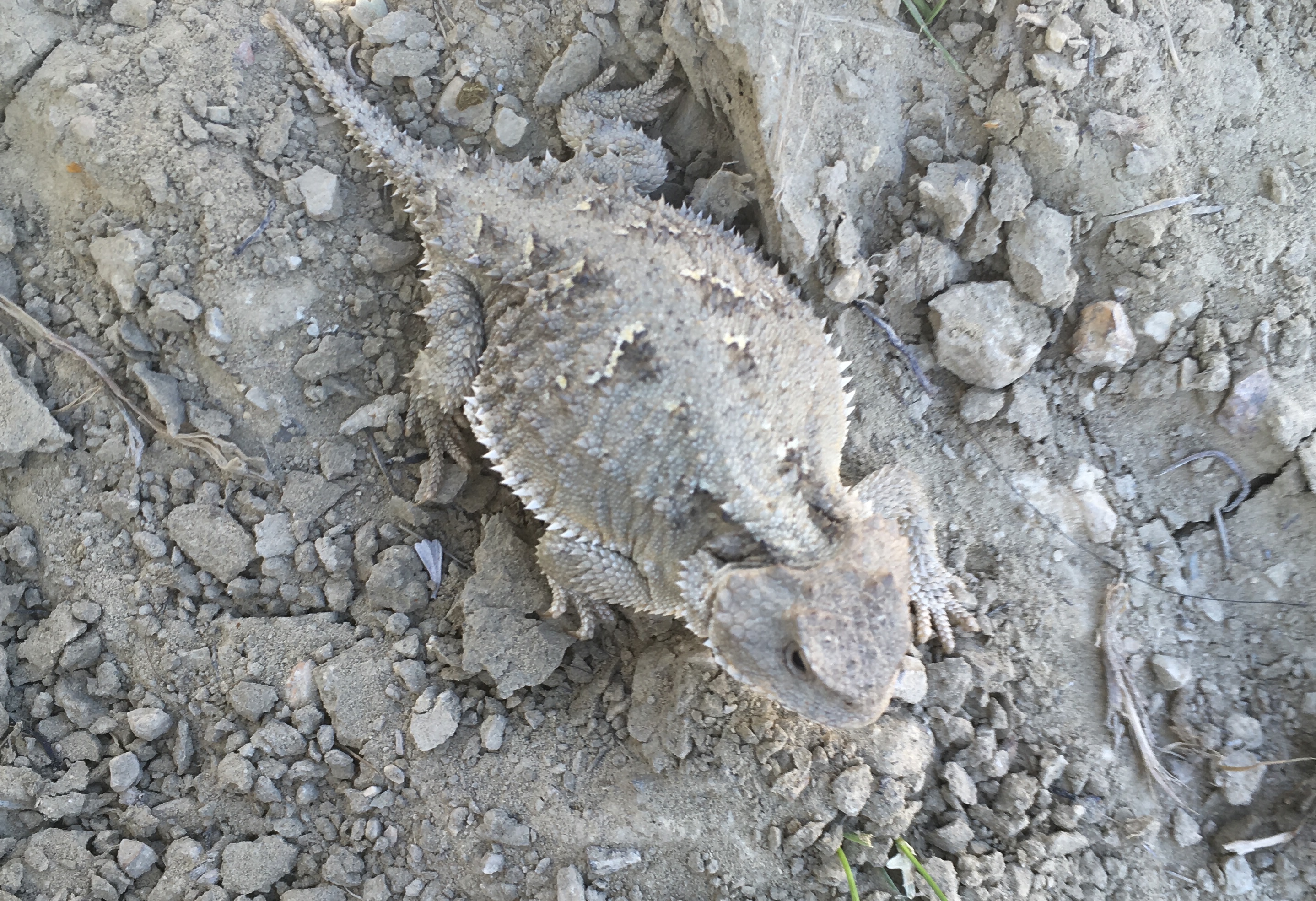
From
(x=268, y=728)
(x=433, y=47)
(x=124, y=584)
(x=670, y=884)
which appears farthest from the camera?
(x=433, y=47)

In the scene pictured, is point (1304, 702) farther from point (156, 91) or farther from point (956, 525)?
point (156, 91)

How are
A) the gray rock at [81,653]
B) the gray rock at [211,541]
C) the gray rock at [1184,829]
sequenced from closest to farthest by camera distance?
1. the gray rock at [1184,829]
2. the gray rock at [81,653]
3. the gray rock at [211,541]

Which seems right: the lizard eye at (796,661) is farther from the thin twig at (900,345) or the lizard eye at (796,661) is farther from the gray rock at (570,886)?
the thin twig at (900,345)

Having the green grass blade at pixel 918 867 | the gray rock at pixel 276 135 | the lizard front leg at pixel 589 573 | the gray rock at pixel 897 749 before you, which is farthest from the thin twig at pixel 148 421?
the green grass blade at pixel 918 867

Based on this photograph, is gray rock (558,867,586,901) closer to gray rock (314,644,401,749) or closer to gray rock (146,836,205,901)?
gray rock (314,644,401,749)

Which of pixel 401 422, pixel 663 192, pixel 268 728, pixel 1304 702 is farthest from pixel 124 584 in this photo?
pixel 1304 702

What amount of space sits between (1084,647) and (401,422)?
2609mm

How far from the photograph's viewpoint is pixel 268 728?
111 inches

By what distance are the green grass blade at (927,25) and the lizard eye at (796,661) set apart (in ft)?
6.77

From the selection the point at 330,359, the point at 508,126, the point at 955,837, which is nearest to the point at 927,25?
the point at 508,126

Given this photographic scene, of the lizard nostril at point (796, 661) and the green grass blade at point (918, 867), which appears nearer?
the lizard nostril at point (796, 661)

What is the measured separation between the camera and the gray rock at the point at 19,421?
2.93 meters

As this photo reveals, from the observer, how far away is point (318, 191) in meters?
3.11

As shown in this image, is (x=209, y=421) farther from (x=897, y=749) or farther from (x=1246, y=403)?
(x=1246, y=403)
